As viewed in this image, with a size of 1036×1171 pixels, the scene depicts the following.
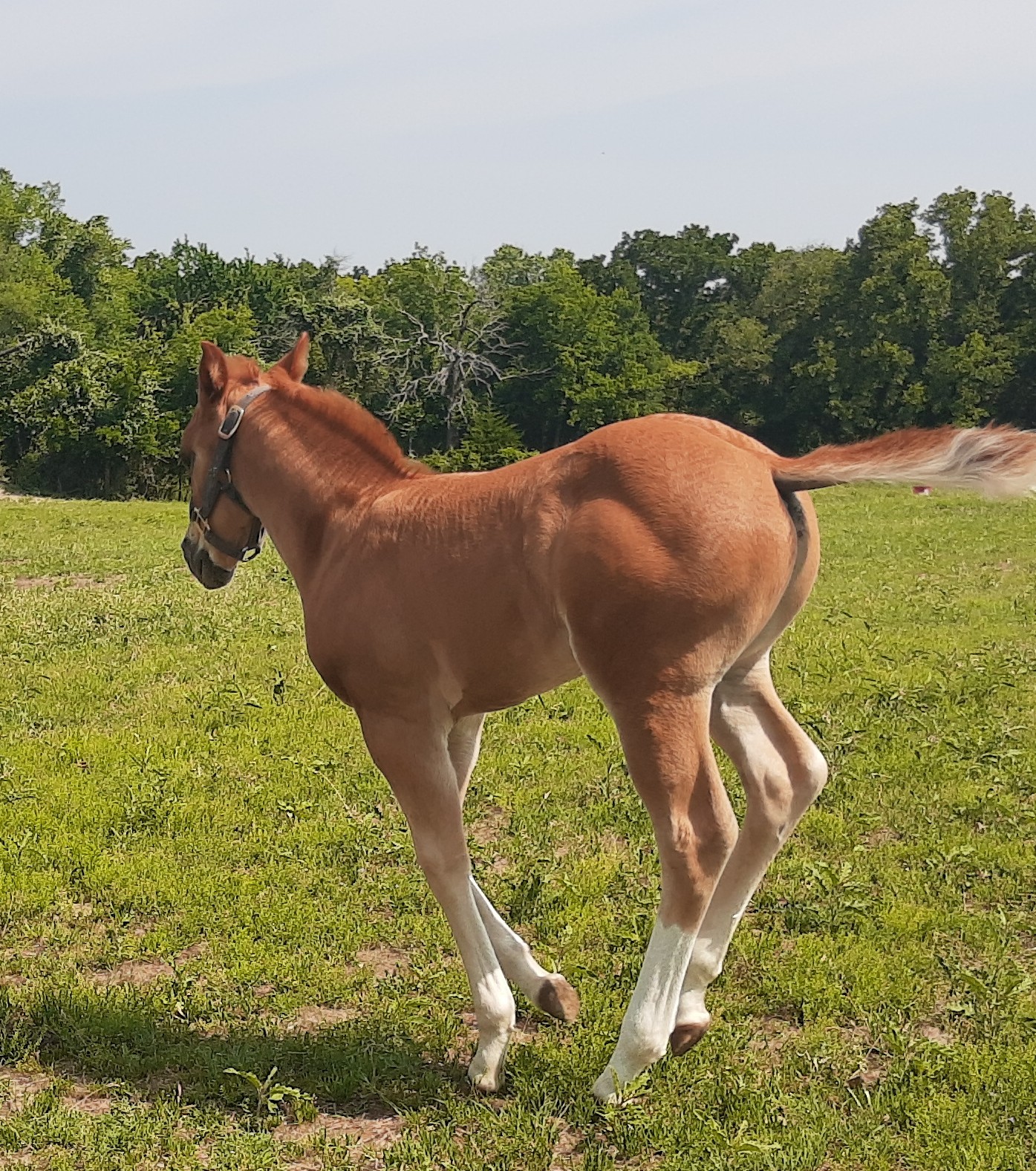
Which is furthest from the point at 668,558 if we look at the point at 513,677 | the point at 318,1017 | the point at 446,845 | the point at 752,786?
the point at 318,1017

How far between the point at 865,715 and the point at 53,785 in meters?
5.06

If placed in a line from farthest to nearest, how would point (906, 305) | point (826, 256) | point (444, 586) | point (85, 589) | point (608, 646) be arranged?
1. point (826, 256)
2. point (906, 305)
3. point (85, 589)
4. point (444, 586)
5. point (608, 646)

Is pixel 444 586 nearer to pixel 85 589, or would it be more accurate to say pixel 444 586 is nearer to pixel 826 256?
pixel 85 589

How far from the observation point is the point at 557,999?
3.88 meters

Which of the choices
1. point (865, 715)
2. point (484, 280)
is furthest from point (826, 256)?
point (865, 715)

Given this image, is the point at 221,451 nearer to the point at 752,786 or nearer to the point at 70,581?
the point at 752,786

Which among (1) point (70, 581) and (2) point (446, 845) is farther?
(1) point (70, 581)

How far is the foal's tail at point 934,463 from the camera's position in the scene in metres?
3.25

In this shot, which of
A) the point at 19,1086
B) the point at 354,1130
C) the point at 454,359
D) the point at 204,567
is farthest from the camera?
the point at 454,359

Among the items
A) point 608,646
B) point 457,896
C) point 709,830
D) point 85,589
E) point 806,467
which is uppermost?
point 806,467

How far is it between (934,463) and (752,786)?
1.22m

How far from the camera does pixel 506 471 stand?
147 inches

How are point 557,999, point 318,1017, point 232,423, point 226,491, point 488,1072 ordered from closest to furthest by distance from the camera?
point 488,1072
point 557,999
point 318,1017
point 232,423
point 226,491

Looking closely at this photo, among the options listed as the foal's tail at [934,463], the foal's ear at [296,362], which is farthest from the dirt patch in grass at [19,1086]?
the foal's tail at [934,463]
